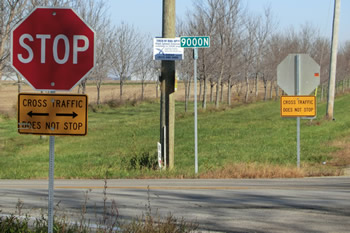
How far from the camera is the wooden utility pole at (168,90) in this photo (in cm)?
1409

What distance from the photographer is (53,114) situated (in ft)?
15.4

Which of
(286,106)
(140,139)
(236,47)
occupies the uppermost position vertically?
(236,47)

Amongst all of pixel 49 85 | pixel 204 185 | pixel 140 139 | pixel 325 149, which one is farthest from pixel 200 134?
pixel 49 85

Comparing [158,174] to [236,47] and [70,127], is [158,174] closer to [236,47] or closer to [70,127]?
[70,127]

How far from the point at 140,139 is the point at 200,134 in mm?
3144

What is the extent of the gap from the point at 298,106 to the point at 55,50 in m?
10.4

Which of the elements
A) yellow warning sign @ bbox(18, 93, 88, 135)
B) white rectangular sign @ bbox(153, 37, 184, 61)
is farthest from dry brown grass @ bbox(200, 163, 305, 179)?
yellow warning sign @ bbox(18, 93, 88, 135)

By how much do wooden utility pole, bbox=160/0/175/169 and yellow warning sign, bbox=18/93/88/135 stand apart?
31.3 ft

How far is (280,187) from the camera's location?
10.7m

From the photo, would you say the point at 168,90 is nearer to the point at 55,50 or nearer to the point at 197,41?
the point at 197,41

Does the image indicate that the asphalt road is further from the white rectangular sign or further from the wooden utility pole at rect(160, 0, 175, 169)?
the white rectangular sign

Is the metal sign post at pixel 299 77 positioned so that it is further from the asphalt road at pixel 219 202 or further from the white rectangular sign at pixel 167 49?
the asphalt road at pixel 219 202

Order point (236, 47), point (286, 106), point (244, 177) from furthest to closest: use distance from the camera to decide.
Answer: point (236, 47)
point (286, 106)
point (244, 177)

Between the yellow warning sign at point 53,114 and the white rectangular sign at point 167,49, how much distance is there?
9.12 m
